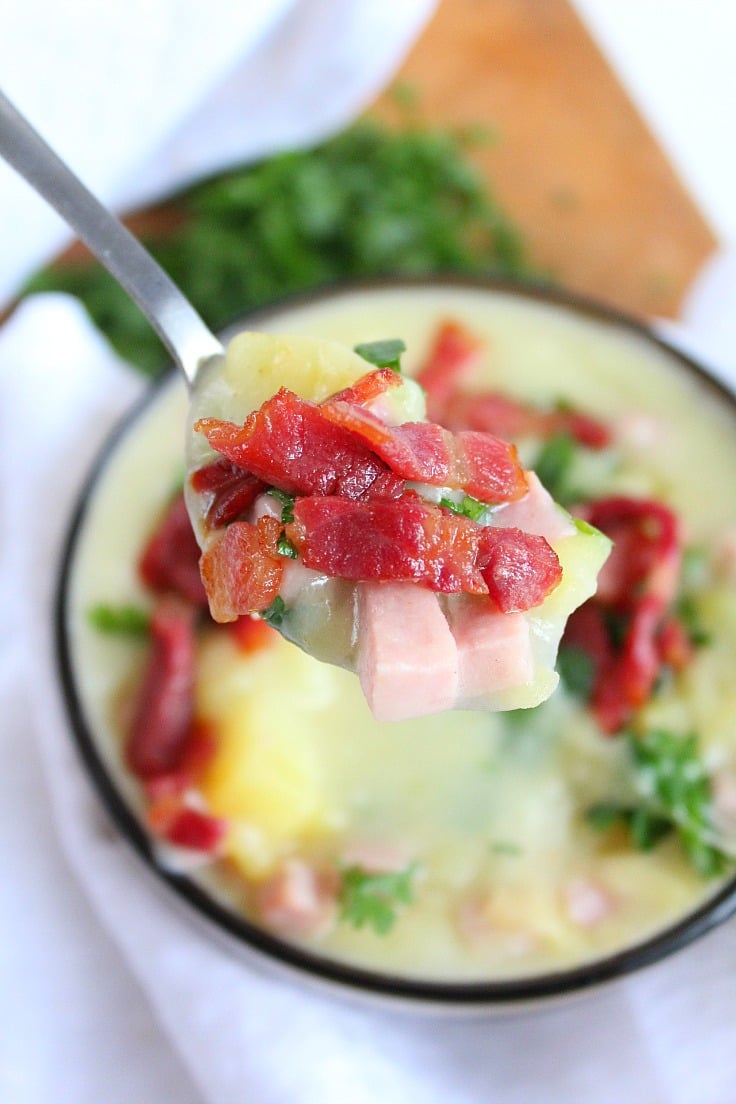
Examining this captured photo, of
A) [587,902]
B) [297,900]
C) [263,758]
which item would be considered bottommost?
[587,902]

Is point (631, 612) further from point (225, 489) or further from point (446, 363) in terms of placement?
point (225, 489)

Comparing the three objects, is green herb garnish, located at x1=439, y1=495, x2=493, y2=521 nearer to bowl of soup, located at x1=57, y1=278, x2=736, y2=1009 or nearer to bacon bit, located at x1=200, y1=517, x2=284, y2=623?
bacon bit, located at x1=200, y1=517, x2=284, y2=623

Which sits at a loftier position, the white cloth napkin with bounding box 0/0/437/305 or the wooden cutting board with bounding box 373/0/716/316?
the white cloth napkin with bounding box 0/0/437/305

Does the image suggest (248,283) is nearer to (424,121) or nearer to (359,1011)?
(424,121)

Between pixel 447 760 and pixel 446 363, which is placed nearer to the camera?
pixel 447 760

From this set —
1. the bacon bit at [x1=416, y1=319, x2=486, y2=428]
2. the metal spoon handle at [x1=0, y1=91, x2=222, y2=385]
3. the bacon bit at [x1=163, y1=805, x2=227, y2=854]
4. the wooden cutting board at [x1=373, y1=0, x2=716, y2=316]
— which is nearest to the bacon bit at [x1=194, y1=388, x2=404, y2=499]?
the metal spoon handle at [x1=0, y1=91, x2=222, y2=385]

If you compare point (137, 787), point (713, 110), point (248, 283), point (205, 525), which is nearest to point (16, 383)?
point (248, 283)

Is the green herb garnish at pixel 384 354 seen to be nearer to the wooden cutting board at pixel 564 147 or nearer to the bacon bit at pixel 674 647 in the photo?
the bacon bit at pixel 674 647

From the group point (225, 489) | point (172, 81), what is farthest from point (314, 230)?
point (225, 489)

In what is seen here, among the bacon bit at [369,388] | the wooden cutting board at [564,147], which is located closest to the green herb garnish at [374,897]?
the bacon bit at [369,388]
